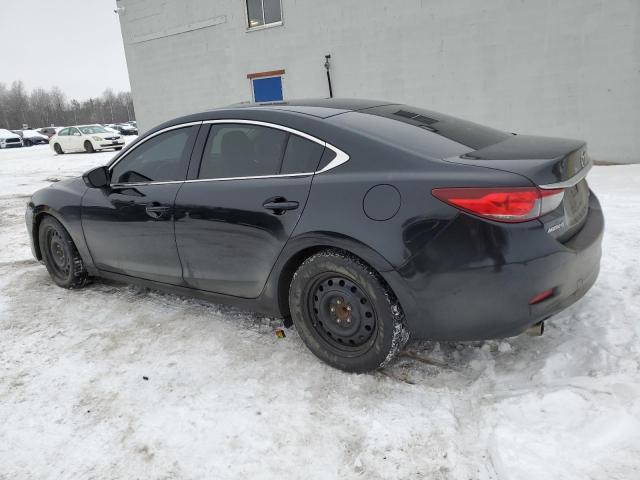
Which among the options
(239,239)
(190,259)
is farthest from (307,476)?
(190,259)

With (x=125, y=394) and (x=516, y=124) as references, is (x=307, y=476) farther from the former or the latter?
(x=516, y=124)

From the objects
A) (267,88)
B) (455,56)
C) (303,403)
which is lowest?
(303,403)

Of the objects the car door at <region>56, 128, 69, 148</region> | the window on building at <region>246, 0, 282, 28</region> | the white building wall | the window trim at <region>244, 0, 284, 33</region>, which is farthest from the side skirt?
the car door at <region>56, 128, 69, 148</region>

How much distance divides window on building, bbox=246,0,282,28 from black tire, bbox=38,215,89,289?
952 centimetres

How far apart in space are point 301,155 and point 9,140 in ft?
135

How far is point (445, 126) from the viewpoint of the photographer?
2.95 m

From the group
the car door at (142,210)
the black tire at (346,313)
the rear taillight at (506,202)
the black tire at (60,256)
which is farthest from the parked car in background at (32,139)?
the rear taillight at (506,202)

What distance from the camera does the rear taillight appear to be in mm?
2143

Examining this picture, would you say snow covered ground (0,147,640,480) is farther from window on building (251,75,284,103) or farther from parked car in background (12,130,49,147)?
parked car in background (12,130,49,147)

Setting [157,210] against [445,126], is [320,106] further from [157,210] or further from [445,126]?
[157,210]

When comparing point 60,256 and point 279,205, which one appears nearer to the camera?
point 279,205

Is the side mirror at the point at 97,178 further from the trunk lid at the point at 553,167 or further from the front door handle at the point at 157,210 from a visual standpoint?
the trunk lid at the point at 553,167

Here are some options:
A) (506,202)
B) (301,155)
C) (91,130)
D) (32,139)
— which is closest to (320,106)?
(301,155)

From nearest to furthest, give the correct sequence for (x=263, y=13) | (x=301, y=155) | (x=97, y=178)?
(x=301, y=155) < (x=97, y=178) < (x=263, y=13)
